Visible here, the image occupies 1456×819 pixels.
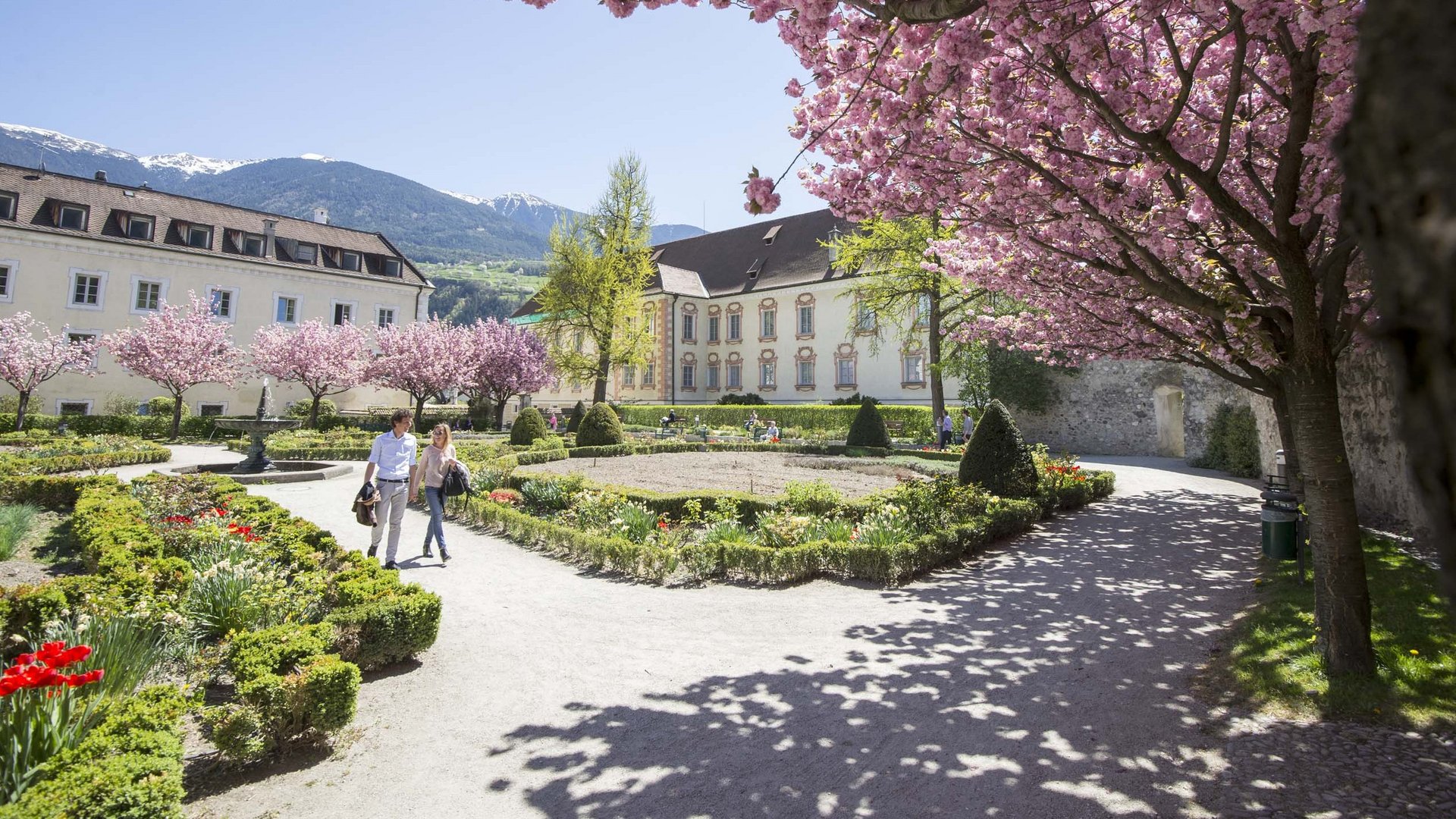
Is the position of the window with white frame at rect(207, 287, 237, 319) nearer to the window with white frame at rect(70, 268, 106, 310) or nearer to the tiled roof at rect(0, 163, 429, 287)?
the tiled roof at rect(0, 163, 429, 287)

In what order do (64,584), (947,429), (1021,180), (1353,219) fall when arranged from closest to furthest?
(1353,219) → (64,584) → (1021,180) → (947,429)

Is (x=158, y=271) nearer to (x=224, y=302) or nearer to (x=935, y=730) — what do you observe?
(x=224, y=302)

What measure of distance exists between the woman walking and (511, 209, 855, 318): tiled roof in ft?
104

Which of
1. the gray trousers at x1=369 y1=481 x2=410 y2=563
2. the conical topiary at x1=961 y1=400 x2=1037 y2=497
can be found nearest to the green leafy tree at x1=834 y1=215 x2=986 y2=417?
the conical topiary at x1=961 y1=400 x2=1037 y2=497

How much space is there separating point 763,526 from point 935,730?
5233mm

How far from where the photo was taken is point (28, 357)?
27000mm

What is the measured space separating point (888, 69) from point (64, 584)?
7569 mm

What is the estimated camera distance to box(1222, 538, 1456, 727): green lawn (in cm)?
469

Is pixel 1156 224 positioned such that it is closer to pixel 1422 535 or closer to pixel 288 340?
pixel 1422 535

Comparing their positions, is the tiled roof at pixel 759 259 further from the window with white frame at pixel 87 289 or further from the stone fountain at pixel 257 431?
the stone fountain at pixel 257 431

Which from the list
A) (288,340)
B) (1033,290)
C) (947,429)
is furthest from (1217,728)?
(288,340)

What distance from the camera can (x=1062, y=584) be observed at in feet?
27.2

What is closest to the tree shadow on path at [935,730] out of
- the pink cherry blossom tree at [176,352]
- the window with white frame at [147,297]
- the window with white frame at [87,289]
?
the pink cherry blossom tree at [176,352]

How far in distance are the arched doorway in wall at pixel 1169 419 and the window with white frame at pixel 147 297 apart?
43.4 m
